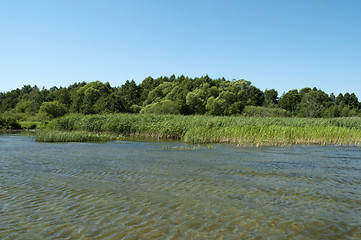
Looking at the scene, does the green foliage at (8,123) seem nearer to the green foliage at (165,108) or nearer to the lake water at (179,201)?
the green foliage at (165,108)

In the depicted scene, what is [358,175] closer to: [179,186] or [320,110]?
[179,186]

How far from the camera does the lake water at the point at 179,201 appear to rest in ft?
16.5

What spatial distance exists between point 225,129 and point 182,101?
173ft

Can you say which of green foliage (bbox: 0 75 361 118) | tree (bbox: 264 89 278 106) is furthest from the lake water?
tree (bbox: 264 89 278 106)

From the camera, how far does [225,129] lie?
73.8 ft

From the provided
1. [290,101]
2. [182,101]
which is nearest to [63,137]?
[182,101]

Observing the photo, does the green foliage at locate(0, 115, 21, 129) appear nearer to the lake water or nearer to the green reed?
the green reed

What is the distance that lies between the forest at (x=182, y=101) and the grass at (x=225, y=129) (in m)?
33.1

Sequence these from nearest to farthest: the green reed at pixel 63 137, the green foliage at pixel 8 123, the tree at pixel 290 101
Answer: the green reed at pixel 63 137
the green foliage at pixel 8 123
the tree at pixel 290 101

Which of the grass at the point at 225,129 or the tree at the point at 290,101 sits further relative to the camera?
the tree at the point at 290,101

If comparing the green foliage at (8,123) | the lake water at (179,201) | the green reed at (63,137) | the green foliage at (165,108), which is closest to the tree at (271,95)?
the green foliage at (165,108)

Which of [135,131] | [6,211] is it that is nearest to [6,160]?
[6,211]

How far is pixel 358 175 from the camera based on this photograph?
9.84 meters

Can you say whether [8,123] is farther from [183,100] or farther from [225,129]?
[183,100]
